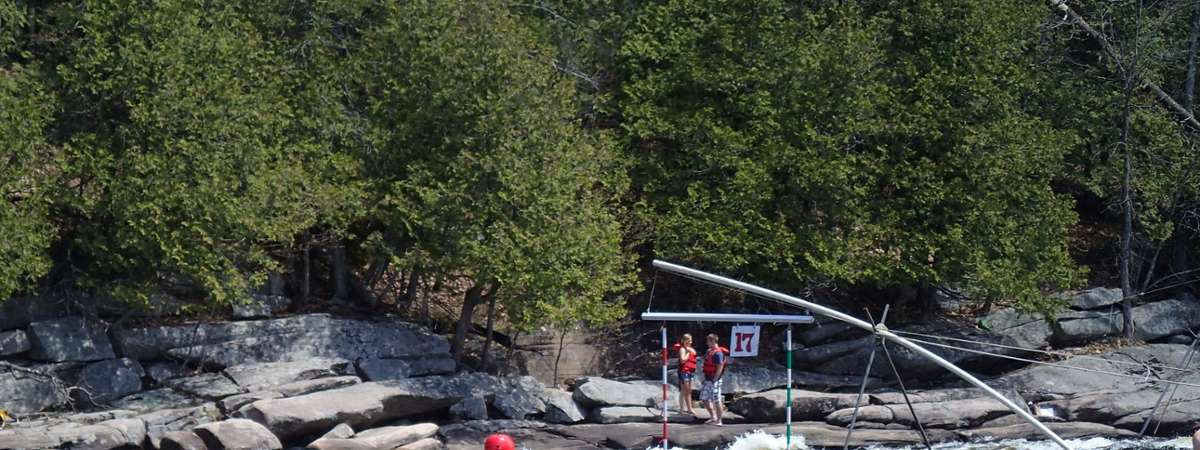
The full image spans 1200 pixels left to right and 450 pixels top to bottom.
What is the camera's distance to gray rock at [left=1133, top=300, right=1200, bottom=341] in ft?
92.5

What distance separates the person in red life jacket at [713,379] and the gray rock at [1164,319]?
35.4 ft

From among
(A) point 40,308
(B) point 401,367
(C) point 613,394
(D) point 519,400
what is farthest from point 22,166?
(C) point 613,394

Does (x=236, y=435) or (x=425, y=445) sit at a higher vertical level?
(x=236, y=435)

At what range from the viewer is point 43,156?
70.1 ft

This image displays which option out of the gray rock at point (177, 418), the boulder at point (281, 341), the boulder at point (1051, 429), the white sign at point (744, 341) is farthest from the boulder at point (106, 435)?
the boulder at point (1051, 429)

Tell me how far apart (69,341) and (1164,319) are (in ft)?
70.9

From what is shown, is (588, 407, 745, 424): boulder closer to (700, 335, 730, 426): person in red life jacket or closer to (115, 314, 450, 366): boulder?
(700, 335, 730, 426): person in red life jacket

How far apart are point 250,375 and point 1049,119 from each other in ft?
58.6

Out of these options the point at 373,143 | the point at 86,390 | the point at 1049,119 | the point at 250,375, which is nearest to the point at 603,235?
the point at 373,143

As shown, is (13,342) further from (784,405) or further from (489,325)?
(784,405)

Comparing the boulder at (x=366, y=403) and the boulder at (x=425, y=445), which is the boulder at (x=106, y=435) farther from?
the boulder at (x=425, y=445)

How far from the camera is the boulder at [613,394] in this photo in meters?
23.1

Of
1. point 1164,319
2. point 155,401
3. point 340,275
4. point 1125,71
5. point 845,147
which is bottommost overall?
point 155,401

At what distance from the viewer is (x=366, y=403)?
2083 centimetres
